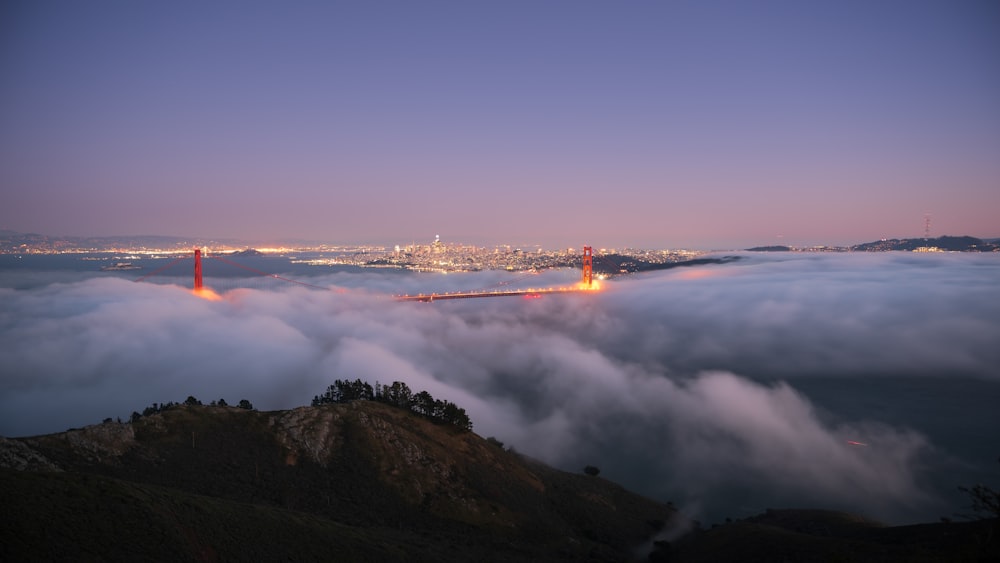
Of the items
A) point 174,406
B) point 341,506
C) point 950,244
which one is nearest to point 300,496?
point 341,506

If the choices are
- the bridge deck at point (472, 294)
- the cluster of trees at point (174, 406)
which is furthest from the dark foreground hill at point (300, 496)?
the bridge deck at point (472, 294)

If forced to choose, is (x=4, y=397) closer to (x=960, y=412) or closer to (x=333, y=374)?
(x=333, y=374)

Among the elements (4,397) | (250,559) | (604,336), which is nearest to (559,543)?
(250,559)

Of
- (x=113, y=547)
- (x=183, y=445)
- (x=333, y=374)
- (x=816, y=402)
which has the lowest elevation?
(x=816, y=402)

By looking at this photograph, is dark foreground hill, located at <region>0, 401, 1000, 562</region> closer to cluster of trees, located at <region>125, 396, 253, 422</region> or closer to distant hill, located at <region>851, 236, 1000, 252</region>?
cluster of trees, located at <region>125, 396, 253, 422</region>

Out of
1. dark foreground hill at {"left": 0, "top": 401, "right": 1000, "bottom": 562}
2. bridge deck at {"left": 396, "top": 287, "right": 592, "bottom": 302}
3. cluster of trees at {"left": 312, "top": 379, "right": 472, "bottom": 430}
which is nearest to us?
dark foreground hill at {"left": 0, "top": 401, "right": 1000, "bottom": 562}

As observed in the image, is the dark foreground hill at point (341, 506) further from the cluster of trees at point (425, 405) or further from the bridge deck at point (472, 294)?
the bridge deck at point (472, 294)

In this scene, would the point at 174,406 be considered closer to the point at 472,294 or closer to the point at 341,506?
the point at 341,506

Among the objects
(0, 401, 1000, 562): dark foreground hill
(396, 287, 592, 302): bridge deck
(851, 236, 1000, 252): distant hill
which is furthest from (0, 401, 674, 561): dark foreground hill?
(851, 236, 1000, 252): distant hill
